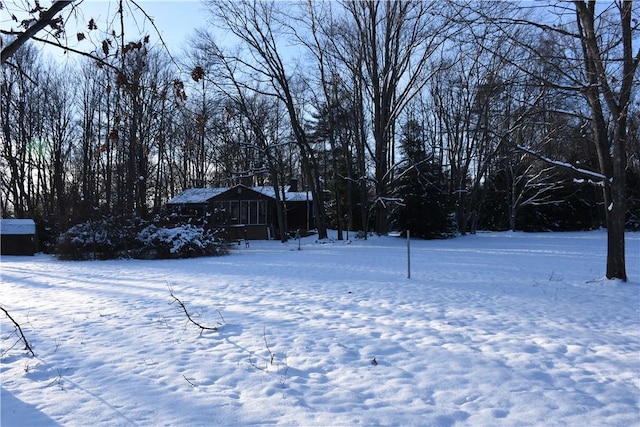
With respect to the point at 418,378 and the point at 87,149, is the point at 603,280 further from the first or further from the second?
the point at 87,149

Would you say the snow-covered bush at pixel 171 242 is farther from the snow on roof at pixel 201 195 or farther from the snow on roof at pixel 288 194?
the snow on roof at pixel 288 194

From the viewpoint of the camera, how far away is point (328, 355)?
195 inches

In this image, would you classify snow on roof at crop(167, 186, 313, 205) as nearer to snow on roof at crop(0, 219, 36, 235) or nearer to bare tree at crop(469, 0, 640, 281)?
snow on roof at crop(0, 219, 36, 235)

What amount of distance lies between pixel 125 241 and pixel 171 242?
205 centimetres

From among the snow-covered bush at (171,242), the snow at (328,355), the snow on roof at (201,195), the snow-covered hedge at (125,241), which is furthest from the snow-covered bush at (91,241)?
the snow on roof at (201,195)

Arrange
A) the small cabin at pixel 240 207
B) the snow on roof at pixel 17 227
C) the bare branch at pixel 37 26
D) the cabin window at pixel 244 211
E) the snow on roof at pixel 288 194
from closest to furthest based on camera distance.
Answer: the bare branch at pixel 37 26, the snow on roof at pixel 17 227, the small cabin at pixel 240 207, the cabin window at pixel 244 211, the snow on roof at pixel 288 194

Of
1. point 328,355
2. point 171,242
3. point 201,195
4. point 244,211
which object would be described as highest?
point 201,195

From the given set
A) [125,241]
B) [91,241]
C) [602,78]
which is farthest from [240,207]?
[602,78]

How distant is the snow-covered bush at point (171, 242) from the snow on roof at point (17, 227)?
8034mm

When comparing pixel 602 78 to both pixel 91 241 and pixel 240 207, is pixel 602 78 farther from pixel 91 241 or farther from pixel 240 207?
pixel 240 207

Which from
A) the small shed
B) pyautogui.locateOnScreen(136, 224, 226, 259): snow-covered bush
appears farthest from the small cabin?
pyautogui.locateOnScreen(136, 224, 226, 259): snow-covered bush

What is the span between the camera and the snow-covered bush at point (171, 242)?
18.2m

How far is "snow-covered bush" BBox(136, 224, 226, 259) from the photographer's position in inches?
716

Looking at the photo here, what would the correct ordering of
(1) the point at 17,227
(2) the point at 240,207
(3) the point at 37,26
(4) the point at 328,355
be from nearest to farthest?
(3) the point at 37,26
(4) the point at 328,355
(1) the point at 17,227
(2) the point at 240,207
